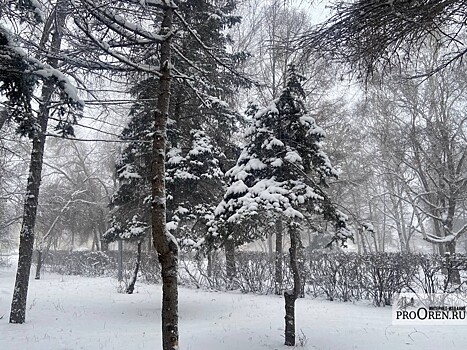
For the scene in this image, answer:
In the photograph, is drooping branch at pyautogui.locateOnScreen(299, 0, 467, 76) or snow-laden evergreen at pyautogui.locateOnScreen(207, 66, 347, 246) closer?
drooping branch at pyautogui.locateOnScreen(299, 0, 467, 76)

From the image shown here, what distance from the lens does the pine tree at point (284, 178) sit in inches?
209

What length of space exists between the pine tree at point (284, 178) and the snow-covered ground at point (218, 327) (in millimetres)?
1056

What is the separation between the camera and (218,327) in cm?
694

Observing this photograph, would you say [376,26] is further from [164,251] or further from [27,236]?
[27,236]

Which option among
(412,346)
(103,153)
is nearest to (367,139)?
(412,346)

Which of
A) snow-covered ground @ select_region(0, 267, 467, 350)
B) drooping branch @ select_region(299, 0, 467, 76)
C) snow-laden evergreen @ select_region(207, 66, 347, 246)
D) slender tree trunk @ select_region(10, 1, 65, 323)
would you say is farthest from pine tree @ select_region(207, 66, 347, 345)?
slender tree trunk @ select_region(10, 1, 65, 323)

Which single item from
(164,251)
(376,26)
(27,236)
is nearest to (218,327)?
(164,251)

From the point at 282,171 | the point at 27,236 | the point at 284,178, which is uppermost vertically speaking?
the point at 282,171

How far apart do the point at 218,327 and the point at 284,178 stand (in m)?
3.32

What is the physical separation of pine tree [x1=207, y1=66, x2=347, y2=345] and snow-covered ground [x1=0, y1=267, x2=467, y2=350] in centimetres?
106

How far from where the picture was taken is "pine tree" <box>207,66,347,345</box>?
17.4ft

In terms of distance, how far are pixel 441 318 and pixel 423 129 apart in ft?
25.1

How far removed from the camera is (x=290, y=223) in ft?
17.4

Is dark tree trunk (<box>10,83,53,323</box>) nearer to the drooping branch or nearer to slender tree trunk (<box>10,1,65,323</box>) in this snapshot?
slender tree trunk (<box>10,1,65,323</box>)
